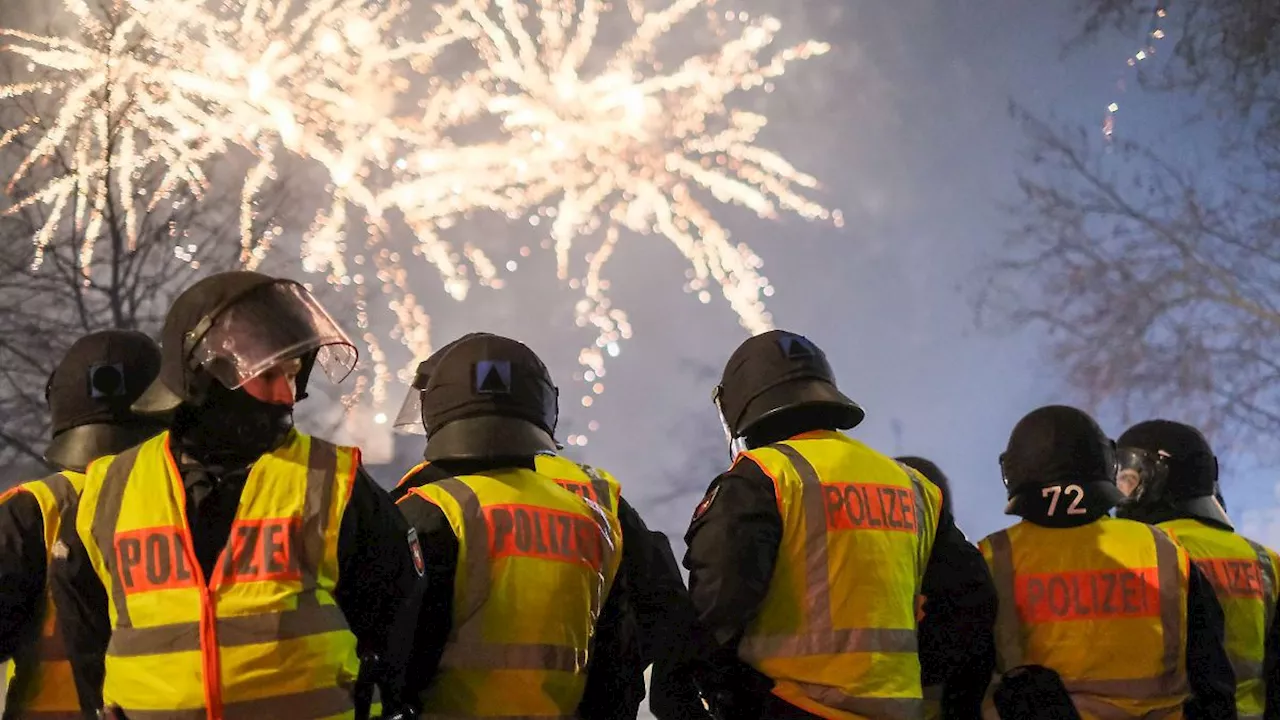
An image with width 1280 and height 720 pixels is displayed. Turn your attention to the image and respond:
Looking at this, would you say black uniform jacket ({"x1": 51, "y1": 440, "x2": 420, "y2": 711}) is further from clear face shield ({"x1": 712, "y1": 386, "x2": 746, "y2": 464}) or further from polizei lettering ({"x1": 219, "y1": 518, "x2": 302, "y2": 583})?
clear face shield ({"x1": 712, "y1": 386, "x2": 746, "y2": 464})

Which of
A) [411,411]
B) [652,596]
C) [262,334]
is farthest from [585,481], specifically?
[262,334]

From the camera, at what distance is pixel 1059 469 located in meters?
3.90

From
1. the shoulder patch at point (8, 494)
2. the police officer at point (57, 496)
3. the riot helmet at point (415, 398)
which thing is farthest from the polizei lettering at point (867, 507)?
the shoulder patch at point (8, 494)

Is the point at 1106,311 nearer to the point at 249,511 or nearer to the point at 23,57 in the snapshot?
the point at 23,57

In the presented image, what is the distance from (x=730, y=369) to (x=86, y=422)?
6.61ft

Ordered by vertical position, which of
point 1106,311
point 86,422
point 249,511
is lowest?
point 249,511

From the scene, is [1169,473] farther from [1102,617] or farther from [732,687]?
[732,687]

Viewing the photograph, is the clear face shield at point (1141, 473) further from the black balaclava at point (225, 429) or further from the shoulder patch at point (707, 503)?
the black balaclava at point (225, 429)

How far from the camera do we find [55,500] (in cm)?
292

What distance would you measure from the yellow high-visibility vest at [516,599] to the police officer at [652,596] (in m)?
0.21

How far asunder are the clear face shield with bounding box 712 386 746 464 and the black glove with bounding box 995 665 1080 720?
116 centimetres

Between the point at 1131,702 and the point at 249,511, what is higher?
the point at 249,511

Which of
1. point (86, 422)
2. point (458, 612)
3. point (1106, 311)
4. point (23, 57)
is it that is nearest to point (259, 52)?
point (23, 57)

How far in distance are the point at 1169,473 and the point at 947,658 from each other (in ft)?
5.60
